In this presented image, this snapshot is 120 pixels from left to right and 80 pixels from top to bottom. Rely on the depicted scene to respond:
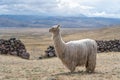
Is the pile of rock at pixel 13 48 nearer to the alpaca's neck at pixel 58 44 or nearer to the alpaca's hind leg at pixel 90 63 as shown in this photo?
the alpaca's hind leg at pixel 90 63

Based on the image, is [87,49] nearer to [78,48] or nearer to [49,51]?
[78,48]

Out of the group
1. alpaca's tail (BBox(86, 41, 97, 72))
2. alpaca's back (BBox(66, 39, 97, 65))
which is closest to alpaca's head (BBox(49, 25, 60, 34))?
alpaca's back (BBox(66, 39, 97, 65))

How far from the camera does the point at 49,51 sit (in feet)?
111

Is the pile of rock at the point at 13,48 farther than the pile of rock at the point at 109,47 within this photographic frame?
No

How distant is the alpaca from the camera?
17.2 meters

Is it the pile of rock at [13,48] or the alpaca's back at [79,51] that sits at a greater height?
the alpaca's back at [79,51]

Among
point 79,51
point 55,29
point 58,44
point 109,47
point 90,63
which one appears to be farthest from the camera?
point 109,47

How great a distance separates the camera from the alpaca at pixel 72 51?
56.6ft

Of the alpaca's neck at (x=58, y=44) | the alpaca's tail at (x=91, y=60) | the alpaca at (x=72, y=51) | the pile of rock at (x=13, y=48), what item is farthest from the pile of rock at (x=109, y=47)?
the alpaca's neck at (x=58, y=44)

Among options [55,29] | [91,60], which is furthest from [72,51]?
[55,29]

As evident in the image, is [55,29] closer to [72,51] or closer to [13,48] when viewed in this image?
[72,51]

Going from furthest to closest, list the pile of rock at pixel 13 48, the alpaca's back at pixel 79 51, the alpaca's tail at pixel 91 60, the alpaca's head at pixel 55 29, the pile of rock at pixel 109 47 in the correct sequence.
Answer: the pile of rock at pixel 109 47 → the pile of rock at pixel 13 48 → the alpaca's tail at pixel 91 60 → the alpaca's back at pixel 79 51 → the alpaca's head at pixel 55 29

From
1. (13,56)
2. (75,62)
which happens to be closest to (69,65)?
(75,62)

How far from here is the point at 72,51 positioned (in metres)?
17.4
